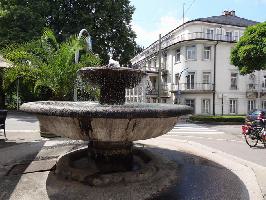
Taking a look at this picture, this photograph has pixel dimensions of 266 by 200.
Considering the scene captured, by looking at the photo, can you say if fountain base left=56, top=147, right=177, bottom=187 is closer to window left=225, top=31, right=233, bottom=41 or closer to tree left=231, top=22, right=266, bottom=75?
tree left=231, top=22, right=266, bottom=75

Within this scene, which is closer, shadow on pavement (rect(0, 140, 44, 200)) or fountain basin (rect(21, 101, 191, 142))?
fountain basin (rect(21, 101, 191, 142))

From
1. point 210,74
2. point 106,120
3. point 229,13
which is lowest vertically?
point 106,120

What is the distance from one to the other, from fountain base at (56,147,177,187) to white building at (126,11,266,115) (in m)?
30.9

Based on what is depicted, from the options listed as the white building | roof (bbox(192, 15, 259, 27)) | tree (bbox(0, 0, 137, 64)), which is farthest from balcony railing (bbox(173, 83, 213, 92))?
tree (bbox(0, 0, 137, 64))

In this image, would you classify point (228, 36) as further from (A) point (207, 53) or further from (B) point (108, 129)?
(B) point (108, 129)

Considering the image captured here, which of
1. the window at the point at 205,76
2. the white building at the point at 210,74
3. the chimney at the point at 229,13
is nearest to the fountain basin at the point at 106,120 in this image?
the white building at the point at 210,74

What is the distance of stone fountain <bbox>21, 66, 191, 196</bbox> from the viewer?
17.2 feet

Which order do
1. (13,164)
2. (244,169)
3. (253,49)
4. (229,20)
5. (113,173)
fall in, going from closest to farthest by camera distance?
1. (113,173)
2. (13,164)
3. (244,169)
4. (253,49)
5. (229,20)

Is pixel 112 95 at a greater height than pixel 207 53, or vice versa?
pixel 207 53

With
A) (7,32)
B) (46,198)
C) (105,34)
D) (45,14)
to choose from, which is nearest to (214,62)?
(105,34)

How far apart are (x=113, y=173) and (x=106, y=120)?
41.8 inches

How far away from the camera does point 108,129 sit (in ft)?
17.7

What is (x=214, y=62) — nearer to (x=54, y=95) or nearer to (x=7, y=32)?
(x=7, y=32)

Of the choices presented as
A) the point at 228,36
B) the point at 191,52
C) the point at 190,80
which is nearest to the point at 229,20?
the point at 228,36
